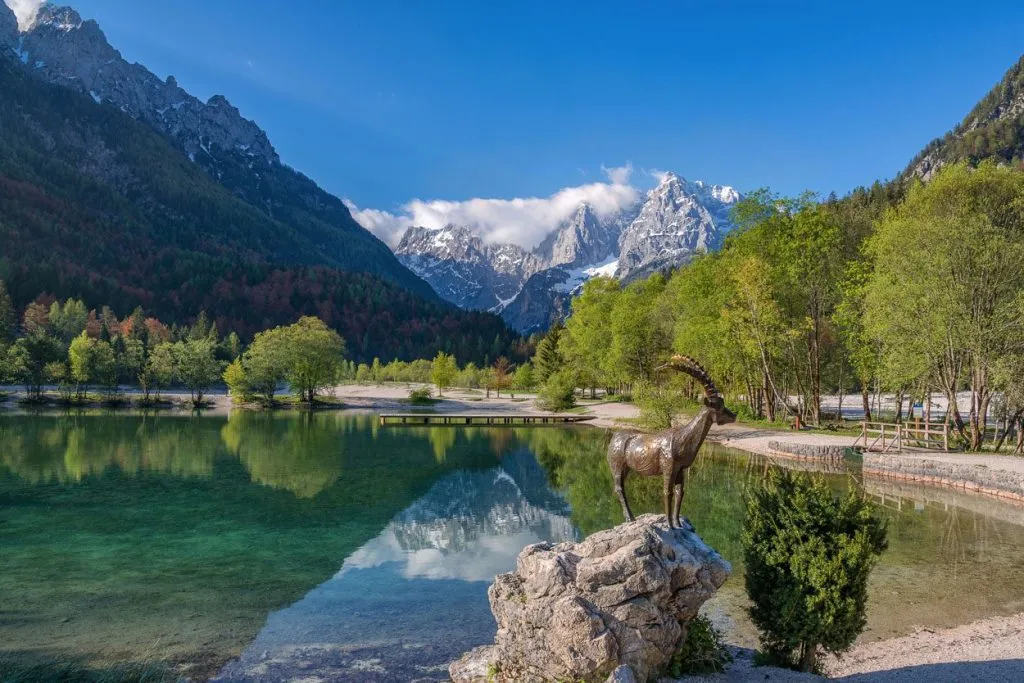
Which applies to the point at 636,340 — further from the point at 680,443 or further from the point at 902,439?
the point at 680,443

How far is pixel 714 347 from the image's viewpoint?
4853 centimetres

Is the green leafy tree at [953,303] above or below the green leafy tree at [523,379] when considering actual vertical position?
above

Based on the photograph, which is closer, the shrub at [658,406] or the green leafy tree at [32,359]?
the shrub at [658,406]

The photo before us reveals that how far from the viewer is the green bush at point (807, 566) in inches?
332

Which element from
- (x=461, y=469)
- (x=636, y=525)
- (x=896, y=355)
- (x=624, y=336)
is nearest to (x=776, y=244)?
(x=896, y=355)

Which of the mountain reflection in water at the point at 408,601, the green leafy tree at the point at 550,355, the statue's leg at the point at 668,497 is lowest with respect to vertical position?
the mountain reflection in water at the point at 408,601

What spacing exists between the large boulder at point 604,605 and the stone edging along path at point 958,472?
77.0 feet

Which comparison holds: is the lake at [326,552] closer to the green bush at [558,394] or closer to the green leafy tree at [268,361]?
the green bush at [558,394]

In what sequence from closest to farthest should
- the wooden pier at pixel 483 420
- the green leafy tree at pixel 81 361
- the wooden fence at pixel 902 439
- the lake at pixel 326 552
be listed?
the lake at pixel 326 552, the wooden fence at pixel 902 439, the wooden pier at pixel 483 420, the green leafy tree at pixel 81 361

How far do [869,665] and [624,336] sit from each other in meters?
57.6

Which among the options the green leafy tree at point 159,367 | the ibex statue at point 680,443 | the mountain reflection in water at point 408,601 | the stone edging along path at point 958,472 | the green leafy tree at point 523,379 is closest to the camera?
the ibex statue at point 680,443

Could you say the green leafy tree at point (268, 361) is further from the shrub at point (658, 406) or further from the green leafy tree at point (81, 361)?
the shrub at point (658, 406)

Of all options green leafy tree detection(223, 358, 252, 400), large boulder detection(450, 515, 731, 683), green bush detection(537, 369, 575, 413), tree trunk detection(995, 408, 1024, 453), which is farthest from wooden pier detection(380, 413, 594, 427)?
large boulder detection(450, 515, 731, 683)

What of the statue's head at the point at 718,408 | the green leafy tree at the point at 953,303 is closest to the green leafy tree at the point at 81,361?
the green leafy tree at the point at 953,303
